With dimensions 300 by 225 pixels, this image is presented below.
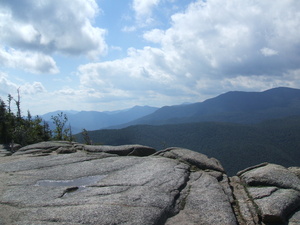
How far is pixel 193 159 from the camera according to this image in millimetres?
15484

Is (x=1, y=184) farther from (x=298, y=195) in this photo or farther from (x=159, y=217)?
(x=298, y=195)

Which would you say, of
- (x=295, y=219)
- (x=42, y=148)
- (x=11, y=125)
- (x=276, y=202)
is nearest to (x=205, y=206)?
(x=276, y=202)

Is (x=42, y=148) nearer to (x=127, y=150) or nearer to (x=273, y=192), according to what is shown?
(x=127, y=150)

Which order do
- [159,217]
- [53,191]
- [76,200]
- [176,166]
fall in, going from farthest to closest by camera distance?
1. [176,166]
2. [53,191]
3. [76,200]
4. [159,217]

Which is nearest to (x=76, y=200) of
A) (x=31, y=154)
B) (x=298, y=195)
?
(x=298, y=195)

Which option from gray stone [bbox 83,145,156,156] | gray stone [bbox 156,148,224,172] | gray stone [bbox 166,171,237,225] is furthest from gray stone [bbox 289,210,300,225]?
gray stone [bbox 83,145,156,156]

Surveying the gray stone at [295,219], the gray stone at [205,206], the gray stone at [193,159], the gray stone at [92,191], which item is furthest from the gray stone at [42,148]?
the gray stone at [295,219]

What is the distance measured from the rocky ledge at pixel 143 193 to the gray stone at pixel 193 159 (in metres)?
0.06

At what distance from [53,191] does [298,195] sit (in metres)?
9.77

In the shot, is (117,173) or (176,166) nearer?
(117,173)

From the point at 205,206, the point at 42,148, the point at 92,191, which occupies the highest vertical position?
the point at 42,148

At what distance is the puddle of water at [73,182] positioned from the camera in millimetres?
11555

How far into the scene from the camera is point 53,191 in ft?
34.2

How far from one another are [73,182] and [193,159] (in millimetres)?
7018
